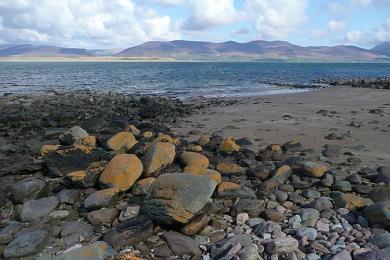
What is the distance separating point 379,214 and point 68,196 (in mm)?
5596

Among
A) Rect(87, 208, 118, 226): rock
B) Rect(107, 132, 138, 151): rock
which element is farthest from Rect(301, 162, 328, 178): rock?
Rect(107, 132, 138, 151): rock

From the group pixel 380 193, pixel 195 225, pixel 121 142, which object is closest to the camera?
pixel 195 225

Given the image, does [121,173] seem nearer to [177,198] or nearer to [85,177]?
[85,177]

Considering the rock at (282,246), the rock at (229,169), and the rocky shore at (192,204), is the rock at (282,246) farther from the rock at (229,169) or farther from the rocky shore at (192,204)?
the rock at (229,169)

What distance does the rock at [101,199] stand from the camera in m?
7.43

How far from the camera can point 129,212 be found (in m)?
7.04

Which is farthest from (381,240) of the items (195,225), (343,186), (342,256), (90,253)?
(90,253)

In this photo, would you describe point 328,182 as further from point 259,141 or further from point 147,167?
point 259,141

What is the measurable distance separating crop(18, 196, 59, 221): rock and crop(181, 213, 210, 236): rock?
2.68m

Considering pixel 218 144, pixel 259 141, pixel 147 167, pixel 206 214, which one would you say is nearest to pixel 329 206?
pixel 206 214

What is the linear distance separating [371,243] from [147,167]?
4.61 meters

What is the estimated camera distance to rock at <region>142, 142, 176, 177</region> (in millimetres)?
8680

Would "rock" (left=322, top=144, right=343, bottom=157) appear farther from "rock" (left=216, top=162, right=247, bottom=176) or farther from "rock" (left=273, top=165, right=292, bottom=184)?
"rock" (left=216, top=162, right=247, bottom=176)

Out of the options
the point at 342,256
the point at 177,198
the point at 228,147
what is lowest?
the point at 228,147
